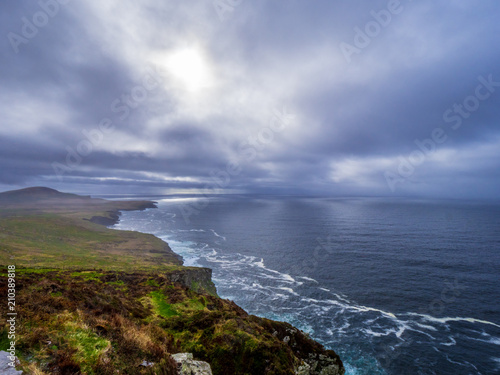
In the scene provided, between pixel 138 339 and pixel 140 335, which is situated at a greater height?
pixel 138 339

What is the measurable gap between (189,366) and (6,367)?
25.2 ft

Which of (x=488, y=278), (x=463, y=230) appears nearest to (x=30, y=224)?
(x=488, y=278)

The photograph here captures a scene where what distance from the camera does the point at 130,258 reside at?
262 feet

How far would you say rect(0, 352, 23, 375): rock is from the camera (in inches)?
308

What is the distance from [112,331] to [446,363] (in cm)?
4501

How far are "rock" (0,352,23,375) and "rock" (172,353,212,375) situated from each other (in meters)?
6.66

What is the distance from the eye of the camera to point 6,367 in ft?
26.7

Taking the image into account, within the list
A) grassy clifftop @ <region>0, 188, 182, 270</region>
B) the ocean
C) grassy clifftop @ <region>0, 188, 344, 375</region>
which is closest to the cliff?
grassy clifftop @ <region>0, 188, 344, 375</region>

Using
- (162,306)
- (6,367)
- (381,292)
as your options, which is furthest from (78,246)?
(381,292)

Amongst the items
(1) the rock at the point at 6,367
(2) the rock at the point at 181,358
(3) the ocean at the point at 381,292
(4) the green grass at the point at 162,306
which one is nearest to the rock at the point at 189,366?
(2) the rock at the point at 181,358

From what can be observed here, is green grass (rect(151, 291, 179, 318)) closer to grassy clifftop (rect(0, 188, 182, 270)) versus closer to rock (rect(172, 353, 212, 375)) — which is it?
rock (rect(172, 353, 212, 375))

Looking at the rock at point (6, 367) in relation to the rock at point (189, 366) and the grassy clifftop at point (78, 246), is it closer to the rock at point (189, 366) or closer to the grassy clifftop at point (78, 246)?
the rock at point (189, 366)

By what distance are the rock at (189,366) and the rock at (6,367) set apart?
6.66 meters

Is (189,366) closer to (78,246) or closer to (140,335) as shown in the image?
(140,335)
